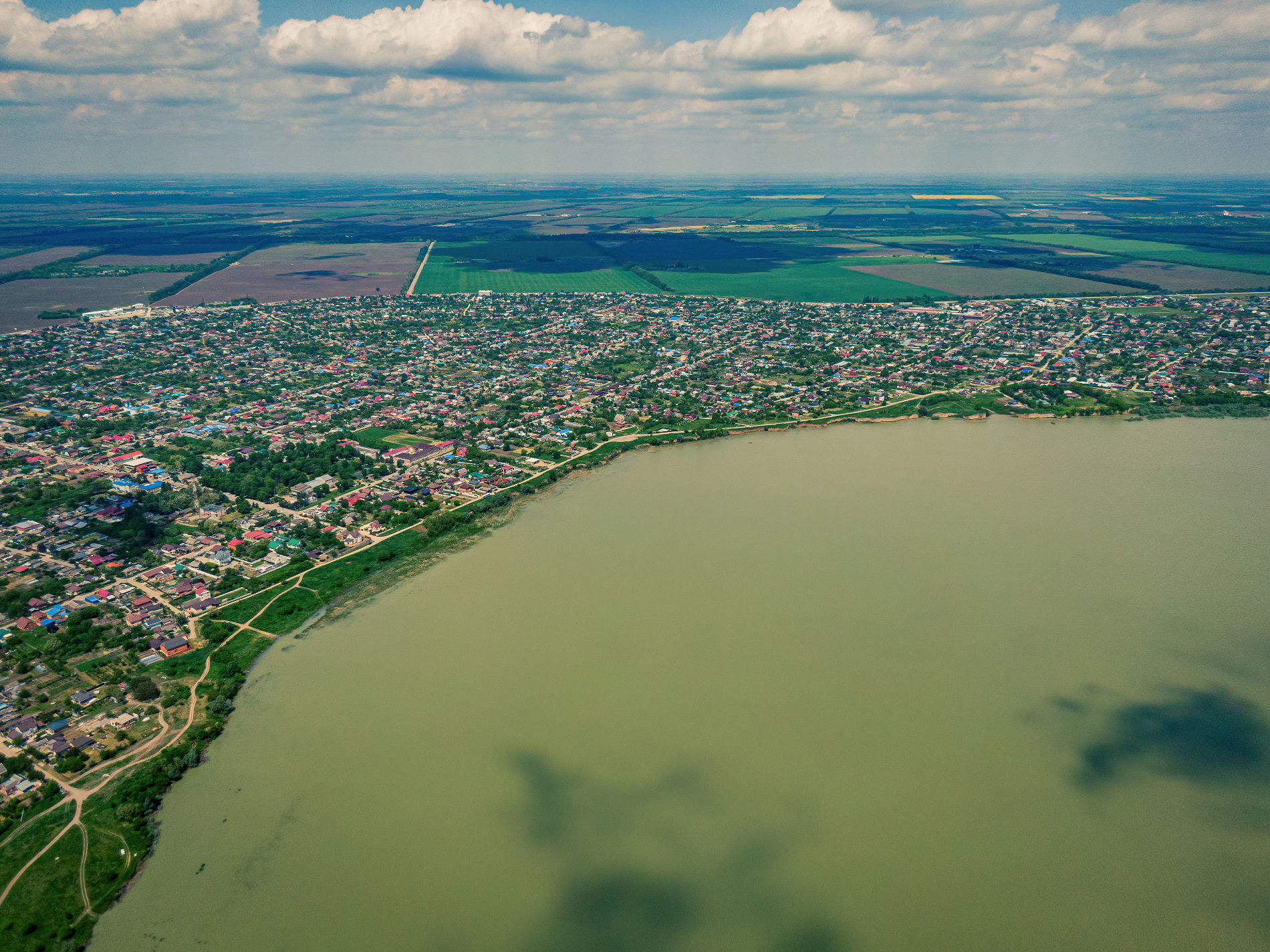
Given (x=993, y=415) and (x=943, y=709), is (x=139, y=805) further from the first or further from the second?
(x=993, y=415)

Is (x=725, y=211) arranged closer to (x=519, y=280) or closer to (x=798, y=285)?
(x=798, y=285)

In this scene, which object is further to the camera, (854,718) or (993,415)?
(993,415)

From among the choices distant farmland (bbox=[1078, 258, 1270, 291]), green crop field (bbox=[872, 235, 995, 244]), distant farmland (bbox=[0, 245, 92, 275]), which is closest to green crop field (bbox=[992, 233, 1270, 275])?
distant farmland (bbox=[1078, 258, 1270, 291])

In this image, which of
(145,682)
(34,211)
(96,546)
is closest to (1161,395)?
(145,682)

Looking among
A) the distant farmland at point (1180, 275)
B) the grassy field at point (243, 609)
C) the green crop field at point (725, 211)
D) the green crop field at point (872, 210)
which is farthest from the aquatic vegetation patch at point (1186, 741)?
the green crop field at point (872, 210)

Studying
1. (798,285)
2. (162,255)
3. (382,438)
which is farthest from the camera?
(162,255)

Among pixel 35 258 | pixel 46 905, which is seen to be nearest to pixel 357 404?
pixel 46 905

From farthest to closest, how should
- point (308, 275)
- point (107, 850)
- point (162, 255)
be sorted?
1. point (162, 255)
2. point (308, 275)
3. point (107, 850)

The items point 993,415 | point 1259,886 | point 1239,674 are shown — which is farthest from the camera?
point 993,415
